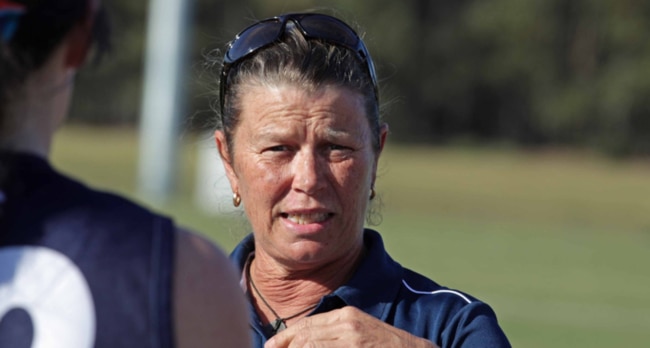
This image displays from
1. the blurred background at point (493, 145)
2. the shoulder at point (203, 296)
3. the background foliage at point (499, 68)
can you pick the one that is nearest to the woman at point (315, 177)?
the blurred background at point (493, 145)

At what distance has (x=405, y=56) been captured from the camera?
57.4 metres

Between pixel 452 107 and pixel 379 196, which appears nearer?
pixel 379 196

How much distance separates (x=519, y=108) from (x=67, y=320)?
5746 centimetres

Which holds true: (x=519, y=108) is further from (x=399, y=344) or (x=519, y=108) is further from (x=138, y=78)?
(x=399, y=344)

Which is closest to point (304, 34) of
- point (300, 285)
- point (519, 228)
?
point (300, 285)

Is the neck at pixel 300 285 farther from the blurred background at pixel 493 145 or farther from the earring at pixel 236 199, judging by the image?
the blurred background at pixel 493 145

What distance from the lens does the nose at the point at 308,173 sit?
291 cm

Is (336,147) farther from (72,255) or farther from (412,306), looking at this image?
(72,255)

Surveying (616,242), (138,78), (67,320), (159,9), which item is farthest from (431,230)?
(138,78)

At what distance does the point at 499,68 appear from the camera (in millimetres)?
57469

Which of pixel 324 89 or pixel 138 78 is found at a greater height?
pixel 324 89

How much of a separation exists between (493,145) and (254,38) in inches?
2011

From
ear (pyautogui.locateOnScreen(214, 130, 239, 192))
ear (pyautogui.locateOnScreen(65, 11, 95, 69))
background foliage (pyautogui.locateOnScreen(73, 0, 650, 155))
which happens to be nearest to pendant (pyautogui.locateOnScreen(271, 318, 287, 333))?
ear (pyautogui.locateOnScreen(214, 130, 239, 192))

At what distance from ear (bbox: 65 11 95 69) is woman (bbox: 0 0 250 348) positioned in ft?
0.05
